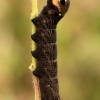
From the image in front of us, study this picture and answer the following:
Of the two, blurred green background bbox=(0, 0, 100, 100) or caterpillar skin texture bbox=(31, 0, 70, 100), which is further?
blurred green background bbox=(0, 0, 100, 100)

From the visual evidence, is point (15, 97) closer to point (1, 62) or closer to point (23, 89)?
point (23, 89)

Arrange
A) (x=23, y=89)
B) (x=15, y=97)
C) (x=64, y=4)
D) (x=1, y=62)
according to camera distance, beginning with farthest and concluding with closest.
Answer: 1. (x=23, y=89)
2. (x=15, y=97)
3. (x=1, y=62)
4. (x=64, y=4)

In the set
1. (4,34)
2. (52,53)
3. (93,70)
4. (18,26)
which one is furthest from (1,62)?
(52,53)

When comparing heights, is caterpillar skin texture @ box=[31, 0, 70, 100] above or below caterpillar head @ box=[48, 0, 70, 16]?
below

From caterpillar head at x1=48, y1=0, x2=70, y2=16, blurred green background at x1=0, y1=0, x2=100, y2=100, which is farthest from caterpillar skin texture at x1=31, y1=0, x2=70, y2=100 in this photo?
blurred green background at x1=0, y1=0, x2=100, y2=100

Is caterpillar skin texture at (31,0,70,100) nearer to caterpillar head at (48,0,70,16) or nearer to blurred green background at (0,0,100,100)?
caterpillar head at (48,0,70,16)
